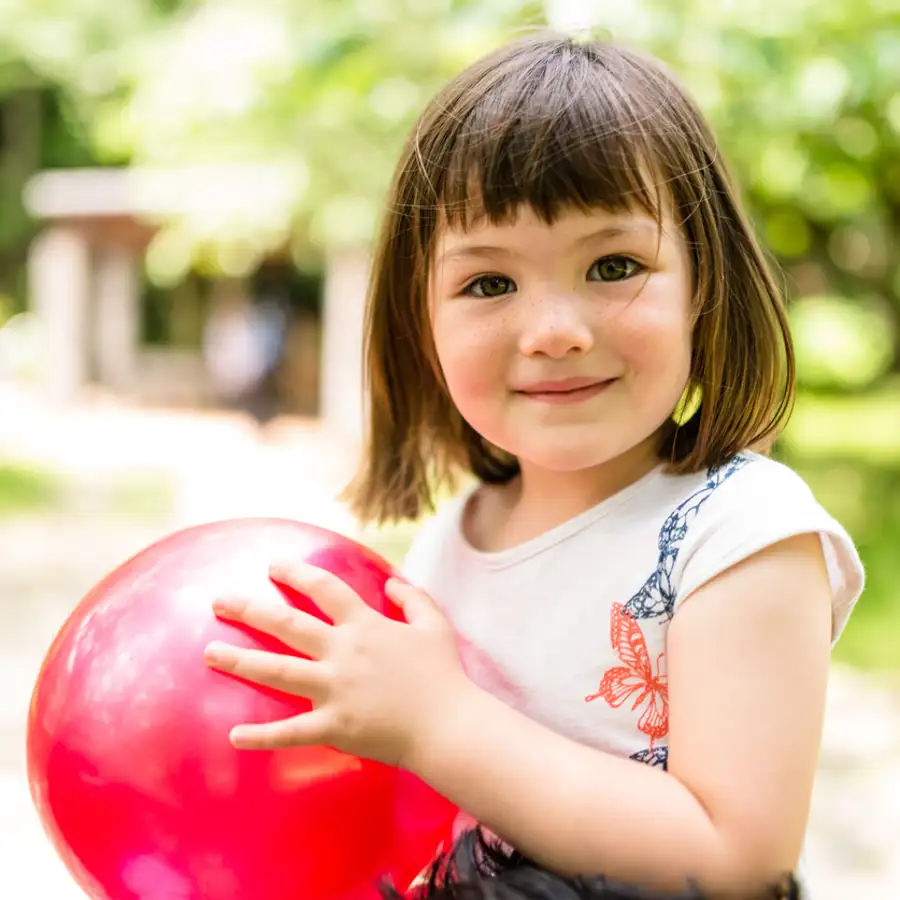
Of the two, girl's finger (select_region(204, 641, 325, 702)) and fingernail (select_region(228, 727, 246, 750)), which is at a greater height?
girl's finger (select_region(204, 641, 325, 702))

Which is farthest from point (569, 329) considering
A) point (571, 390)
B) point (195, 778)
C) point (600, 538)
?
point (195, 778)

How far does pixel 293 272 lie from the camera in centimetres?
2086

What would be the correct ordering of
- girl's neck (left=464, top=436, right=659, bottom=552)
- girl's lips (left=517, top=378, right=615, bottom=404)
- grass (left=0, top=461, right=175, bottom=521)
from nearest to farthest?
girl's lips (left=517, top=378, right=615, bottom=404) < girl's neck (left=464, top=436, right=659, bottom=552) < grass (left=0, top=461, right=175, bottom=521)

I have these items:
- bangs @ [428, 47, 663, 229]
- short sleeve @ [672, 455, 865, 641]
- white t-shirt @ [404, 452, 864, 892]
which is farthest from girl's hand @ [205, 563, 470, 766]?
bangs @ [428, 47, 663, 229]

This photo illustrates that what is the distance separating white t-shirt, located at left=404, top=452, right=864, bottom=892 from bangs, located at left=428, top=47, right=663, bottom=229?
411 mm

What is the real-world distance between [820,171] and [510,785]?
7504 mm

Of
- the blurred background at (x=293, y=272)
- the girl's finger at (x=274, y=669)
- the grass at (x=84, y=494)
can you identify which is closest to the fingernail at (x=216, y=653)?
the girl's finger at (x=274, y=669)

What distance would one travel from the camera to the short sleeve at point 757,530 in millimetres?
1564

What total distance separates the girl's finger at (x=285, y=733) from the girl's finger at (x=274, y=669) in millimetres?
33

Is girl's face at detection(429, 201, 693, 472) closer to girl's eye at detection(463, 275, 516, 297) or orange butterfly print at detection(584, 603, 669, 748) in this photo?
girl's eye at detection(463, 275, 516, 297)

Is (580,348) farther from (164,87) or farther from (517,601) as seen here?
(164,87)

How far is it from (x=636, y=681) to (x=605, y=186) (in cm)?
66

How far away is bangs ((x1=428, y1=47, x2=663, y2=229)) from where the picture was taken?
164 centimetres

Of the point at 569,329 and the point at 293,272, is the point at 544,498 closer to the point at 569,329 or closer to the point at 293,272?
the point at 569,329
